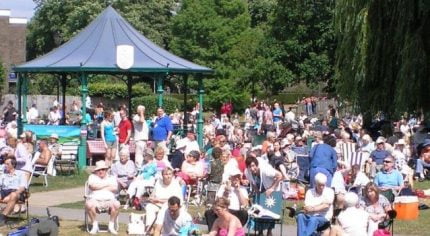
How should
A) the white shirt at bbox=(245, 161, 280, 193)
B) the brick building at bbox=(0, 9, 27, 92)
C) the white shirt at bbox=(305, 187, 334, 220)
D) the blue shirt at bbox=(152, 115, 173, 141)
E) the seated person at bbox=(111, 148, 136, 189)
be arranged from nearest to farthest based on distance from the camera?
the white shirt at bbox=(305, 187, 334, 220) → the white shirt at bbox=(245, 161, 280, 193) → the seated person at bbox=(111, 148, 136, 189) → the blue shirt at bbox=(152, 115, 173, 141) → the brick building at bbox=(0, 9, 27, 92)

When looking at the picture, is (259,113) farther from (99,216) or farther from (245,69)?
(99,216)

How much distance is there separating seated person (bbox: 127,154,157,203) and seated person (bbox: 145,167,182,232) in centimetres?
252

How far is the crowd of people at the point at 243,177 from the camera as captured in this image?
12.5 m

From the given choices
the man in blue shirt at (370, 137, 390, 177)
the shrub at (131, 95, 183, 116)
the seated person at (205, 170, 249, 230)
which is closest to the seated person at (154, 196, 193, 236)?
the seated person at (205, 170, 249, 230)

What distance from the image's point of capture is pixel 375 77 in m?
25.9

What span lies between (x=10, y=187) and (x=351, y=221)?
6284 mm

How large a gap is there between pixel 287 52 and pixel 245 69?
2719 mm

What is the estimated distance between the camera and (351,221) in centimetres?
1227

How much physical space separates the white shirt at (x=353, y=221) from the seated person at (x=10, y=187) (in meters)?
5.92

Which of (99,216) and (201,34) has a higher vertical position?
(201,34)

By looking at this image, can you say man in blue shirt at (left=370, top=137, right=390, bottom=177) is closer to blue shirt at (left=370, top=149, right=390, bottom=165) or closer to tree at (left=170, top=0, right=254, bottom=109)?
blue shirt at (left=370, top=149, right=390, bottom=165)

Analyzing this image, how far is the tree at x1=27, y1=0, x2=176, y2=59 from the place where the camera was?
66.2 m

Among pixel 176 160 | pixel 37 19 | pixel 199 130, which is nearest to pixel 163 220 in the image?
pixel 176 160

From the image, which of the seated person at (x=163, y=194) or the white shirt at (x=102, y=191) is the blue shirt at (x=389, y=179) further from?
the white shirt at (x=102, y=191)
